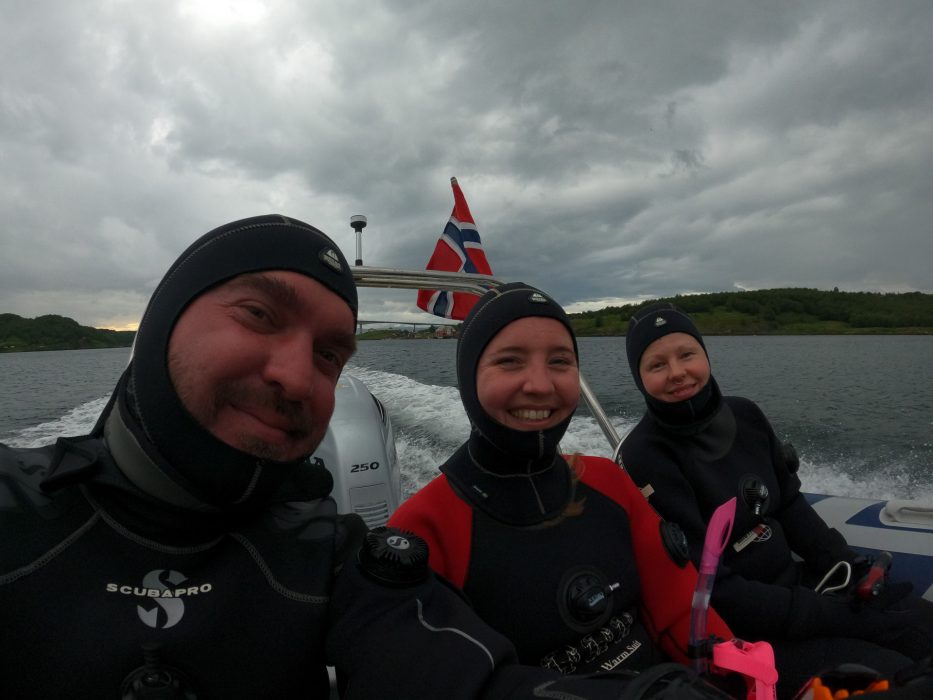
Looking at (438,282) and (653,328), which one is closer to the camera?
(653,328)

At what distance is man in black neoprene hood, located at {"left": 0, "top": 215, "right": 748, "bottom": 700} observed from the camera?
77cm

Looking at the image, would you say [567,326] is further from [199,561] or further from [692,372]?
[199,561]

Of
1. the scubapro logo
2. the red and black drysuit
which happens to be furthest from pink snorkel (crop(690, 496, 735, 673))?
the scubapro logo

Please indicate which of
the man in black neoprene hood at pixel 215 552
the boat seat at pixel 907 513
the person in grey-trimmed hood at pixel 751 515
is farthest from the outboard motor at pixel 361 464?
the boat seat at pixel 907 513

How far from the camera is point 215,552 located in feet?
2.97

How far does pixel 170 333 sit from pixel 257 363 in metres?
0.16

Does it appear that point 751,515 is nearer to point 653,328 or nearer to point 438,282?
point 653,328

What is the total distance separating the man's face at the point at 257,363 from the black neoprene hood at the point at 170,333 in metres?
0.02

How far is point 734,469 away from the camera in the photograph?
2.19 meters

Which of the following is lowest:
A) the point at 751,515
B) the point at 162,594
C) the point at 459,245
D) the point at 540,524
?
the point at 751,515

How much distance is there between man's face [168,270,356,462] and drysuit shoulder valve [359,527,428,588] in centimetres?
22

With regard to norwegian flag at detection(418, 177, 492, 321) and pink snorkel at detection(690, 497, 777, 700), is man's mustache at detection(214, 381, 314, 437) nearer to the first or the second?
pink snorkel at detection(690, 497, 777, 700)

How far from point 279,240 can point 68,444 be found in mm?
513

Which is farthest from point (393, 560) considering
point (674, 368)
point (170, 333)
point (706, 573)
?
point (674, 368)
